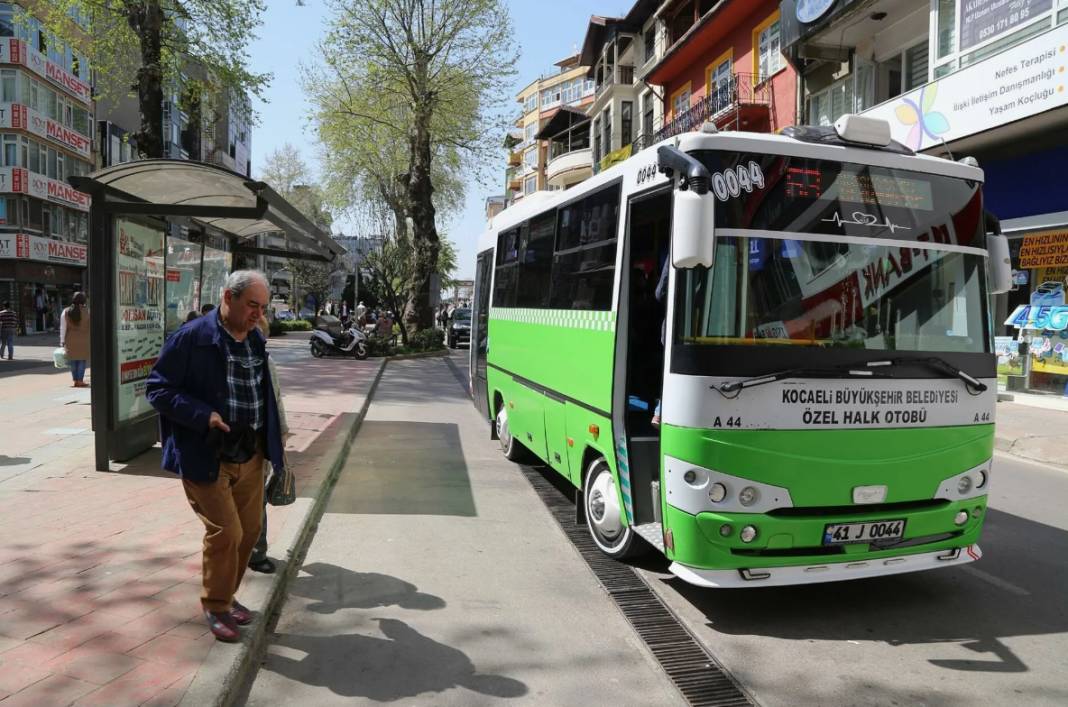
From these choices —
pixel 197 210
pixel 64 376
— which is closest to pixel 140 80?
pixel 64 376

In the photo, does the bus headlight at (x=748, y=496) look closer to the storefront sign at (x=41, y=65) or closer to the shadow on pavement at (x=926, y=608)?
the shadow on pavement at (x=926, y=608)

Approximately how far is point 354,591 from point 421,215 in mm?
22726

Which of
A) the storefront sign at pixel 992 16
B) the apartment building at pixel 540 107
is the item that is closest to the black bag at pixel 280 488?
the storefront sign at pixel 992 16

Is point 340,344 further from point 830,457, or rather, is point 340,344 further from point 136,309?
point 830,457

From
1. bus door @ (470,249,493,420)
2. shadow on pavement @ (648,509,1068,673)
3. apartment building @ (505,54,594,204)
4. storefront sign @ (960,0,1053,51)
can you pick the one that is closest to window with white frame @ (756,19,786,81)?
storefront sign @ (960,0,1053,51)

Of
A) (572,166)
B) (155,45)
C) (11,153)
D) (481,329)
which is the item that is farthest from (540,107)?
(481,329)

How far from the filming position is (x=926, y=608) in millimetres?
4586

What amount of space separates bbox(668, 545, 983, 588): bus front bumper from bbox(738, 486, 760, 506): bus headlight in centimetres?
36

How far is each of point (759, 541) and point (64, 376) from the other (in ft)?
54.1

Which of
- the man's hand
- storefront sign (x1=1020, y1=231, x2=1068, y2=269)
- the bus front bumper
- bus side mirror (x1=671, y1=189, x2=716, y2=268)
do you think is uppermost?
storefront sign (x1=1020, y1=231, x2=1068, y2=269)

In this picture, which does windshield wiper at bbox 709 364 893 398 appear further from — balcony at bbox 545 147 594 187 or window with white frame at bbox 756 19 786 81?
balcony at bbox 545 147 594 187

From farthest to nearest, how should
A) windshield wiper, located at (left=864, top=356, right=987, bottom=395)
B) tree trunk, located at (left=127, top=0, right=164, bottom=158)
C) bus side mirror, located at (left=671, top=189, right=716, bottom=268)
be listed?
tree trunk, located at (left=127, top=0, right=164, bottom=158) → windshield wiper, located at (left=864, top=356, right=987, bottom=395) → bus side mirror, located at (left=671, top=189, right=716, bottom=268)

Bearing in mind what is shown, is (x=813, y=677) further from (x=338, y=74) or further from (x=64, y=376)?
(x=338, y=74)

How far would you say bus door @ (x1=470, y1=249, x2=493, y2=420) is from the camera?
10.2 metres
